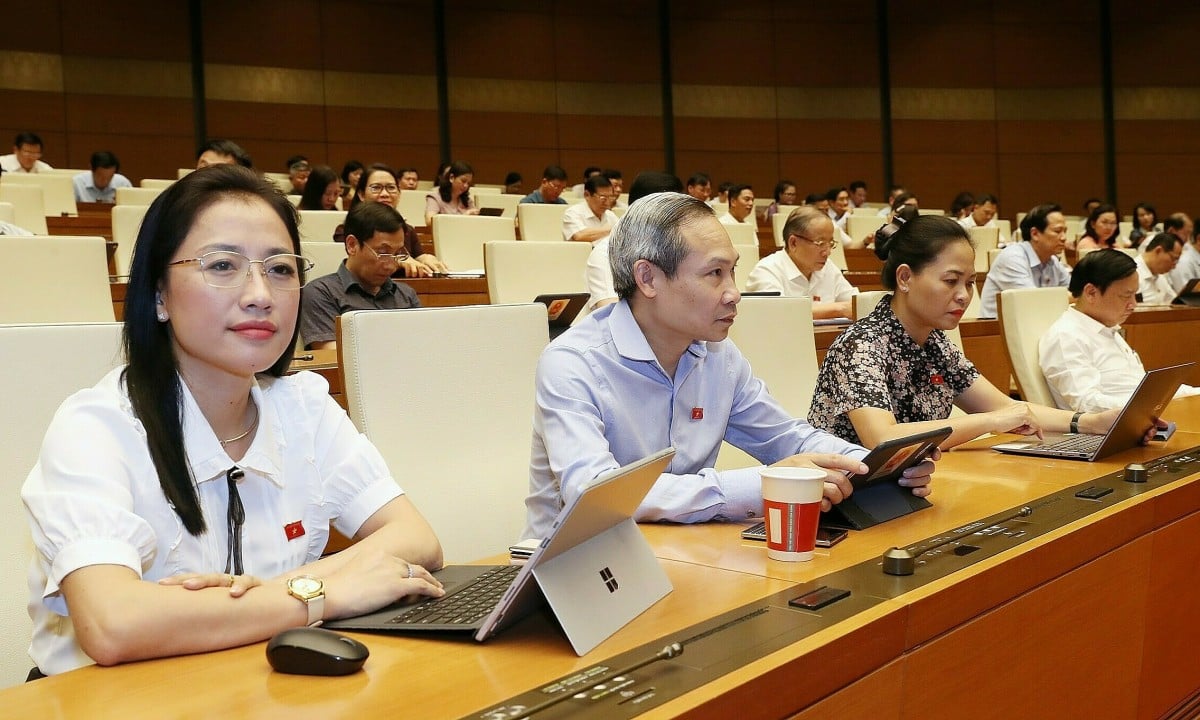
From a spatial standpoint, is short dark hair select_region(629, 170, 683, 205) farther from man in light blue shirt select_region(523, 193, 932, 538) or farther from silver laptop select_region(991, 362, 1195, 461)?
man in light blue shirt select_region(523, 193, 932, 538)

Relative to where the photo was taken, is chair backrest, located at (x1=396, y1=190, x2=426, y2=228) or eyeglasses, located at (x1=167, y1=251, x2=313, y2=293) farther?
chair backrest, located at (x1=396, y1=190, x2=426, y2=228)

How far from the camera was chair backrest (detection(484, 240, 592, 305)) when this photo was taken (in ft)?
12.5

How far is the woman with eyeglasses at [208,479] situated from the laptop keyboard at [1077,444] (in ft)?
4.30

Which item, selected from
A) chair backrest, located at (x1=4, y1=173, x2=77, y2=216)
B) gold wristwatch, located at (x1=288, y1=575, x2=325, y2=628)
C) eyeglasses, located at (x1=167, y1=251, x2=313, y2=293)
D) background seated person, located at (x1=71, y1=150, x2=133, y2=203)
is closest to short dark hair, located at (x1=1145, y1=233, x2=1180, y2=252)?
eyeglasses, located at (x1=167, y1=251, x2=313, y2=293)

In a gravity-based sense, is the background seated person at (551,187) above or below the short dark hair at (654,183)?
above

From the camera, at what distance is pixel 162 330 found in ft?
4.05

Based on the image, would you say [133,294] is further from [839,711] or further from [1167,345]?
[1167,345]

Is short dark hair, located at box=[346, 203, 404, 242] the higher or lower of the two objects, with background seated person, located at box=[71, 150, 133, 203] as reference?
lower

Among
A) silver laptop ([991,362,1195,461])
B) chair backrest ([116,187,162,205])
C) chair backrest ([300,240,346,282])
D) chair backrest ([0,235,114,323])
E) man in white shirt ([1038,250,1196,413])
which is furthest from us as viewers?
chair backrest ([116,187,162,205])

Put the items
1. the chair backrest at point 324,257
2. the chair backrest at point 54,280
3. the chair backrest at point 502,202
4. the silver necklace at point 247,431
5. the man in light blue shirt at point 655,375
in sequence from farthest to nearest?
the chair backrest at point 502,202 → the chair backrest at point 324,257 → the chair backrest at point 54,280 → the man in light blue shirt at point 655,375 → the silver necklace at point 247,431

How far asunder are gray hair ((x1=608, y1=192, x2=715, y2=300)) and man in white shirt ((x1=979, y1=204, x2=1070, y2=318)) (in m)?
3.79

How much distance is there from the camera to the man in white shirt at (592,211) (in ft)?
21.4

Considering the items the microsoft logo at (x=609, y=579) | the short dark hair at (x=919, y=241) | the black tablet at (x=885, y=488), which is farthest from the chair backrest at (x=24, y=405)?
the short dark hair at (x=919, y=241)

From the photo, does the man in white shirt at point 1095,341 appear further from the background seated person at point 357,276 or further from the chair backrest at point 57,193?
the chair backrest at point 57,193
